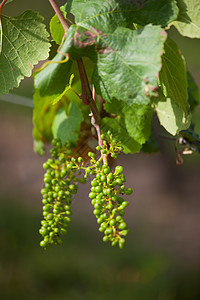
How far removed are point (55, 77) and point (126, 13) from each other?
183mm

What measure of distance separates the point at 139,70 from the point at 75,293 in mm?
2686

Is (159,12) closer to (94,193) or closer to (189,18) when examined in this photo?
(189,18)

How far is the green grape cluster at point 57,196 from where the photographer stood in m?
0.70

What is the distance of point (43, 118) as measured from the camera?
3.96ft

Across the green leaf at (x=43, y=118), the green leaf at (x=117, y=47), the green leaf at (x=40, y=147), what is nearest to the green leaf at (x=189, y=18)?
the green leaf at (x=117, y=47)

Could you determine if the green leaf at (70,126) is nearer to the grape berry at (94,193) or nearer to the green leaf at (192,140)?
the grape berry at (94,193)

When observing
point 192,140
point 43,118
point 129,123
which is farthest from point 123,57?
point 43,118

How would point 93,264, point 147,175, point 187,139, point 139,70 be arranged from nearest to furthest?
1. point 139,70
2. point 187,139
3. point 93,264
4. point 147,175

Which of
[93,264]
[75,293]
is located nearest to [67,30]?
[75,293]

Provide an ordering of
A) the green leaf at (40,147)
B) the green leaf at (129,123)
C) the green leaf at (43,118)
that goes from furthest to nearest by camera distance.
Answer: the green leaf at (40,147) → the green leaf at (43,118) → the green leaf at (129,123)

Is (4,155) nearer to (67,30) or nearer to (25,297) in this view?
(25,297)

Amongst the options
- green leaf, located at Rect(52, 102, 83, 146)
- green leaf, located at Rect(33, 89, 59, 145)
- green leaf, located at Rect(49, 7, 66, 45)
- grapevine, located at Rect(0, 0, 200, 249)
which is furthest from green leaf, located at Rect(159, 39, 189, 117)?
green leaf, located at Rect(33, 89, 59, 145)

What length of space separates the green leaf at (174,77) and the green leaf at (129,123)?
10cm

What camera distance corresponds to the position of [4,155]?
17.1 feet
